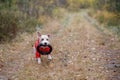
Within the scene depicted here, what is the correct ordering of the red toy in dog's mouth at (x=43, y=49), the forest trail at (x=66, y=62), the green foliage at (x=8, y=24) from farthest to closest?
the green foliage at (x=8, y=24) → the red toy in dog's mouth at (x=43, y=49) → the forest trail at (x=66, y=62)

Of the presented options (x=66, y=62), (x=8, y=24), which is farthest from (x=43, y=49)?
(x=8, y=24)

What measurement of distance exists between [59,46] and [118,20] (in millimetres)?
9309

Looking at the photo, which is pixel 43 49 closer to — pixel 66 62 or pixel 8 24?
pixel 66 62

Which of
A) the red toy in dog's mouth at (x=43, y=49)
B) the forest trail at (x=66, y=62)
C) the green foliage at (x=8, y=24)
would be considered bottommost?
the forest trail at (x=66, y=62)

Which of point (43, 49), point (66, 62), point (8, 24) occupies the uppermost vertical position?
point (8, 24)

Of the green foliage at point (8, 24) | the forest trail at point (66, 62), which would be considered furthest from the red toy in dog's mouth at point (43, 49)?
the green foliage at point (8, 24)

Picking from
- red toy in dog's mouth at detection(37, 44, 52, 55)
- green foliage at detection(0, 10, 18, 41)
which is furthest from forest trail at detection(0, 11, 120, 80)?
green foliage at detection(0, 10, 18, 41)

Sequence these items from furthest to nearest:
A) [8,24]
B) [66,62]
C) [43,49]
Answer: [8,24], [66,62], [43,49]

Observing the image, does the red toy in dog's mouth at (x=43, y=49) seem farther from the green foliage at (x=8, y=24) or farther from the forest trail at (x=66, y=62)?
the green foliage at (x=8, y=24)

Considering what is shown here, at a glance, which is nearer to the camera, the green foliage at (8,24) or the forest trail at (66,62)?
the forest trail at (66,62)

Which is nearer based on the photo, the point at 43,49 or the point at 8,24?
the point at 43,49

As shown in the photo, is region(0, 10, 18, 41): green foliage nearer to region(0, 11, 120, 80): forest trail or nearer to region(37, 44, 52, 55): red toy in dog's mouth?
region(0, 11, 120, 80): forest trail

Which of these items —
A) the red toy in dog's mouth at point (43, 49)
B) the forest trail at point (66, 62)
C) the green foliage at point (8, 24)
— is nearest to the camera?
the forest trail at point (66, 62)

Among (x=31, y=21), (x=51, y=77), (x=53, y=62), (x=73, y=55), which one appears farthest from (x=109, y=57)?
(x=31, y=21)
